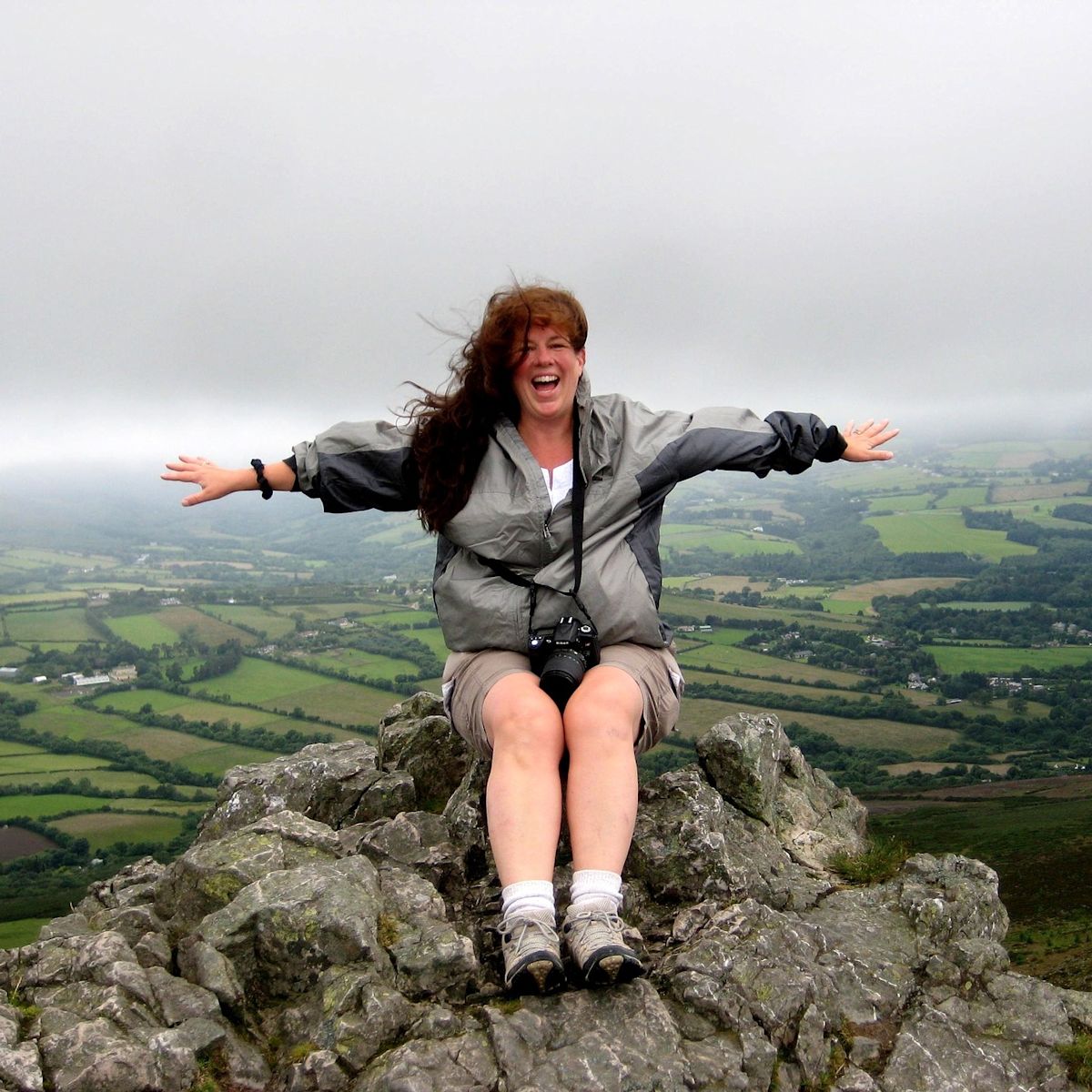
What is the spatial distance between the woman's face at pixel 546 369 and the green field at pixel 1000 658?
81260 mm

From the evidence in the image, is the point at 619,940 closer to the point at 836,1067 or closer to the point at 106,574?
the point at 836,1067

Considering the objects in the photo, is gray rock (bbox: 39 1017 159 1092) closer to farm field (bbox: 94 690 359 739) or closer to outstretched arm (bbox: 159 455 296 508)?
outstretched arm (bbox: 159 455 296 508)

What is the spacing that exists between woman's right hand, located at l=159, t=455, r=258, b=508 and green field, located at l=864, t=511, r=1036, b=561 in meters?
142

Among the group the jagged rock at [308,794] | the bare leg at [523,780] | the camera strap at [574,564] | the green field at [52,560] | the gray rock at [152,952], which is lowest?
the green field at [52,560]

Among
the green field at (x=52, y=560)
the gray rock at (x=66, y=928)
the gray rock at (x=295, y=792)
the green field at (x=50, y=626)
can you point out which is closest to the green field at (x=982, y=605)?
the green field at (x=50, y=626)

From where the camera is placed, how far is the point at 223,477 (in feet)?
21.9

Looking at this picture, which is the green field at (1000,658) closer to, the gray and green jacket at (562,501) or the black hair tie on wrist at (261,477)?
the gray and green jacket at (562,501)

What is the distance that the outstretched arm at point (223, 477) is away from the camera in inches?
260

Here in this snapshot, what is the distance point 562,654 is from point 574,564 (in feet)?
2.35

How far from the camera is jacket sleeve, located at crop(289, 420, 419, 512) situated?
670cm

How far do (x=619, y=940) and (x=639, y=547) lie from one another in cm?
297

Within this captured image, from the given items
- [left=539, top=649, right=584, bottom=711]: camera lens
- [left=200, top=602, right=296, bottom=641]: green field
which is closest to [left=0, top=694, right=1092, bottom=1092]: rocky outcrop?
[left=539, top=649, right=584, bottom=711]: camera lens

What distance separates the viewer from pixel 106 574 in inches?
5817

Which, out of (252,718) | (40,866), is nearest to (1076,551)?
(252,718)
